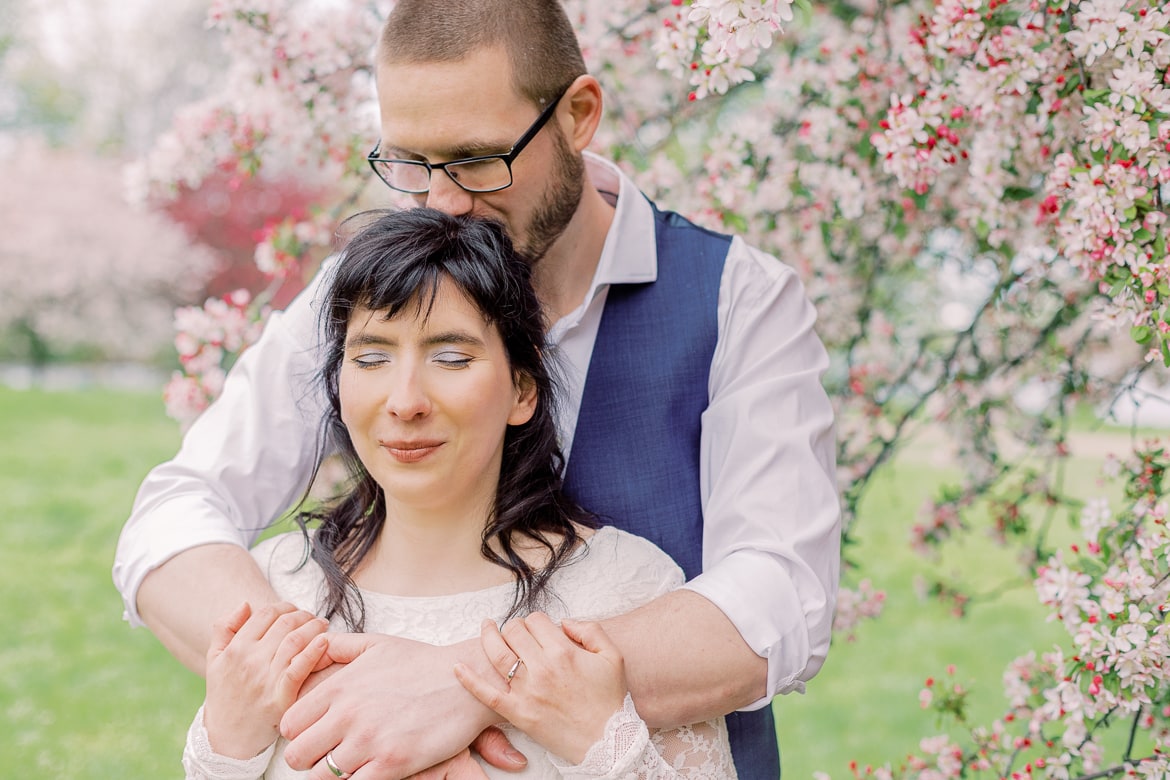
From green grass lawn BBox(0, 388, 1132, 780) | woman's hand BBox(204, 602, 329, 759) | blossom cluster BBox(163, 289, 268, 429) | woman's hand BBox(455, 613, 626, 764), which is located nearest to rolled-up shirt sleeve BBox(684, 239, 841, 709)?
woman's hand BBox(455, 613, 626, 764)

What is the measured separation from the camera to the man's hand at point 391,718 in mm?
1591

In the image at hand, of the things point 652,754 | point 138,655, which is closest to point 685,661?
point 652,754

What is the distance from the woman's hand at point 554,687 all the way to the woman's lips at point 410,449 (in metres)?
0.30

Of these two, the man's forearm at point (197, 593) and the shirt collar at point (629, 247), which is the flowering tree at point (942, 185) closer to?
the shirt collar at point (629, 247)

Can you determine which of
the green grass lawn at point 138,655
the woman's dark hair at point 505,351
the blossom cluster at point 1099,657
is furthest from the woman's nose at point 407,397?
the green grass lawn at point 138,655

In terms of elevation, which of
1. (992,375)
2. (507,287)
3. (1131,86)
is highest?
(1131,86)

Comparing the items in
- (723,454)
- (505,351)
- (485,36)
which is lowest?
(723,454)

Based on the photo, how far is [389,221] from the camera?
6.09 ft

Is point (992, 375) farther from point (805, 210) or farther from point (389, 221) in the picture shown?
point (389, 221)

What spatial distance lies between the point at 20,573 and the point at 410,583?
19.8 feet

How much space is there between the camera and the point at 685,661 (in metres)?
1.72

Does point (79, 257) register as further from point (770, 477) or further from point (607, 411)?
point (770, 477)

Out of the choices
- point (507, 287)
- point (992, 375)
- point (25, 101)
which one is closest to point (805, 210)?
point (992, 375)

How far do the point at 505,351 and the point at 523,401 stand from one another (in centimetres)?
11
